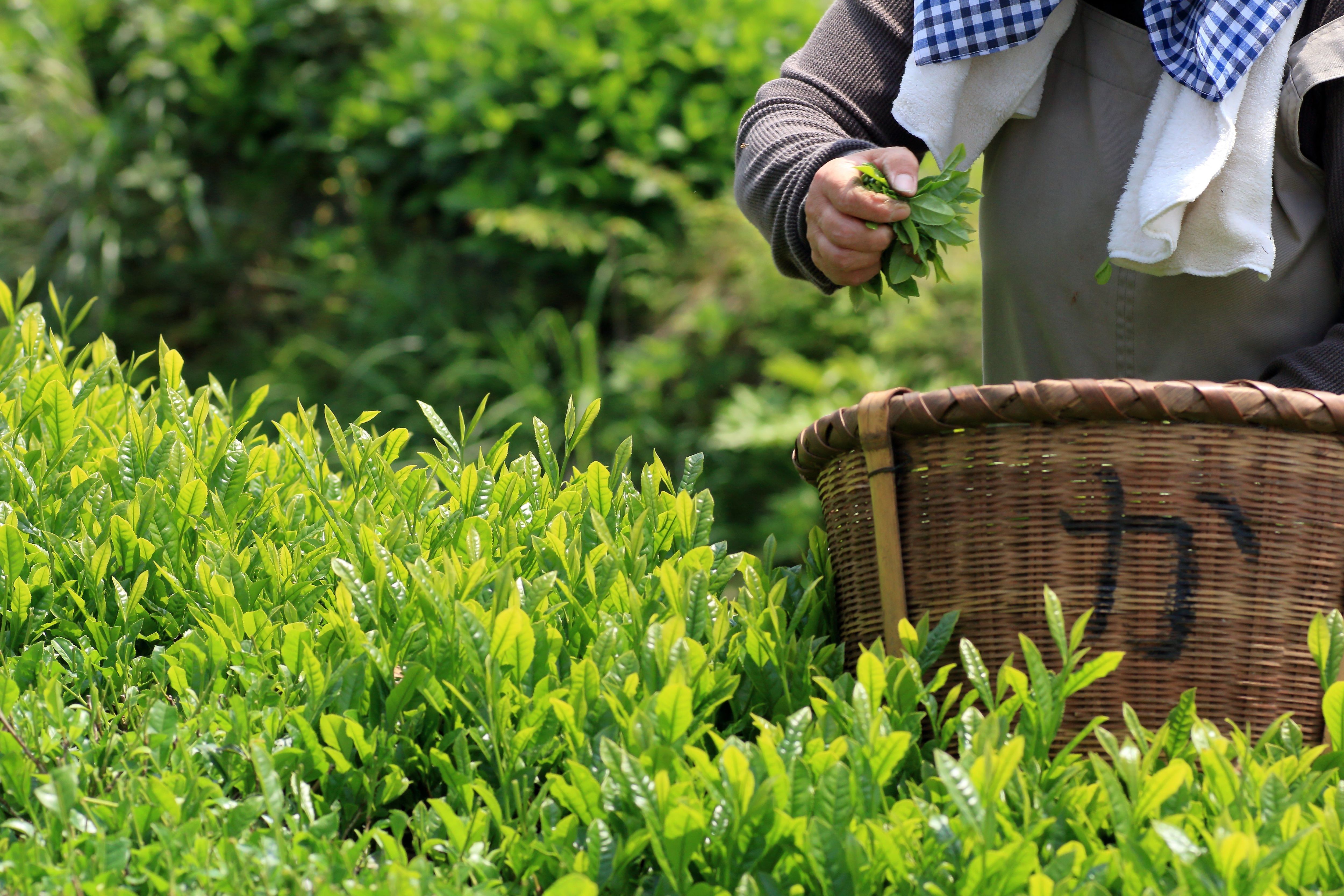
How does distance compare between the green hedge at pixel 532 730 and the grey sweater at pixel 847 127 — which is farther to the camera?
the grey sweater at pixel 847 127

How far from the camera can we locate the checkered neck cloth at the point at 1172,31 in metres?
1.79

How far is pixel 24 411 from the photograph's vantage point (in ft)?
7.66

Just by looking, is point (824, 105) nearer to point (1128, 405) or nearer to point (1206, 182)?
point (1206, 182)

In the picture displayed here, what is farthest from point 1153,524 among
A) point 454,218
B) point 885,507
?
point 454,218

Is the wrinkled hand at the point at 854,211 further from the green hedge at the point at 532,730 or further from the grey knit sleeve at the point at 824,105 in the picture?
the green hedge at the point at 532,730

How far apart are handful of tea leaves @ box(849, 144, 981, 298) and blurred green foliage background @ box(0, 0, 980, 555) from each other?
10.0 feet

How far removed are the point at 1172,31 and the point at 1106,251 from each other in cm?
35

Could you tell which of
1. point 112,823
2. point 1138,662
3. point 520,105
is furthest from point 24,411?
point 520,105

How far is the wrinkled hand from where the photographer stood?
1.82m

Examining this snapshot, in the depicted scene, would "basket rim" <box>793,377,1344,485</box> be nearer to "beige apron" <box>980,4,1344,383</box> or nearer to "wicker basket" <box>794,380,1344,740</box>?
"wicker basket" <box>794,380,1344,740</box>

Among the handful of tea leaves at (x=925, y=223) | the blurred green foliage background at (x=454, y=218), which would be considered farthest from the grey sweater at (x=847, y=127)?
the blurred green foliage background at (x=454, y=218)

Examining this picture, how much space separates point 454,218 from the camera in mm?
6461

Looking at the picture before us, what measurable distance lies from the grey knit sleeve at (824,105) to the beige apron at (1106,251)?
0.78 feet

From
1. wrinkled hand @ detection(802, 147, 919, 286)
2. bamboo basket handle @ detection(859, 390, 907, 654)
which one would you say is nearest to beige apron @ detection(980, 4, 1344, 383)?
wrinkled hand @ detection(802, 147, 919, 286)
